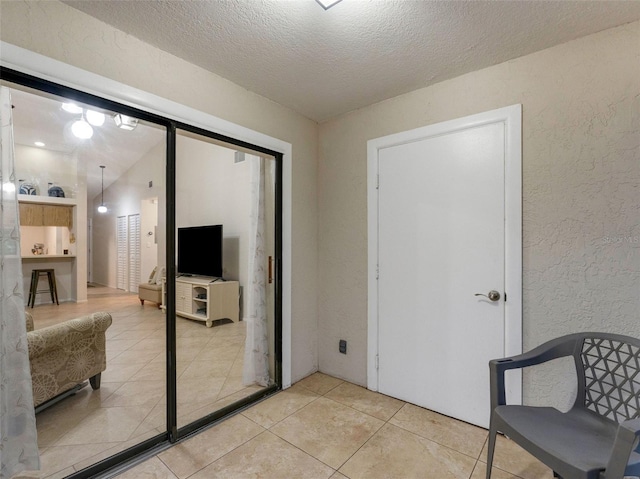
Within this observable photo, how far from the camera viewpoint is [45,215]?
162 centimetres

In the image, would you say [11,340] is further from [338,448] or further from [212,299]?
[212,299]

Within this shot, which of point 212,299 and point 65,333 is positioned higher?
point 65,333

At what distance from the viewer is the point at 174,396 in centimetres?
192

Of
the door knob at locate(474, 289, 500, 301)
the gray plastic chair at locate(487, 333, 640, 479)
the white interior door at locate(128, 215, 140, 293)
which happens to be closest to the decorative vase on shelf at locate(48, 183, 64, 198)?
the white interior door at locate(128, 215, 140, 293)

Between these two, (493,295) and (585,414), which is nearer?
(585,414)

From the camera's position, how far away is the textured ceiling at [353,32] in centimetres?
149

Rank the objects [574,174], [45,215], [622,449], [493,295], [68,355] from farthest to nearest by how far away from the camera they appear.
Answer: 1. [493,295]
2. [68,355]
3. [574,174]
4. [45,215]
5. [622,449]

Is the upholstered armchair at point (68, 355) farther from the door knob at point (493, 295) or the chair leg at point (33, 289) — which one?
the door knob at point (493, 295)

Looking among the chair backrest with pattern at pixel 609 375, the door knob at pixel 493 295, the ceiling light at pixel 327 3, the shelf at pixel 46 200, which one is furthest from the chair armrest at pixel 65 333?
the chair backrest with pattern at pixel 609 375

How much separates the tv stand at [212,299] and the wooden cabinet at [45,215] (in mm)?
1472

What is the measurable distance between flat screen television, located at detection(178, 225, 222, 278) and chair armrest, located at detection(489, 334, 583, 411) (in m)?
2.59

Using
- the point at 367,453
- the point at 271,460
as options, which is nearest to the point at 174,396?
the point at 271,460

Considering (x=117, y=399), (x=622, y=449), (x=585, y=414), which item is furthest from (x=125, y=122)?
(x=585, y=414)

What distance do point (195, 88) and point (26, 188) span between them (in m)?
1.09
